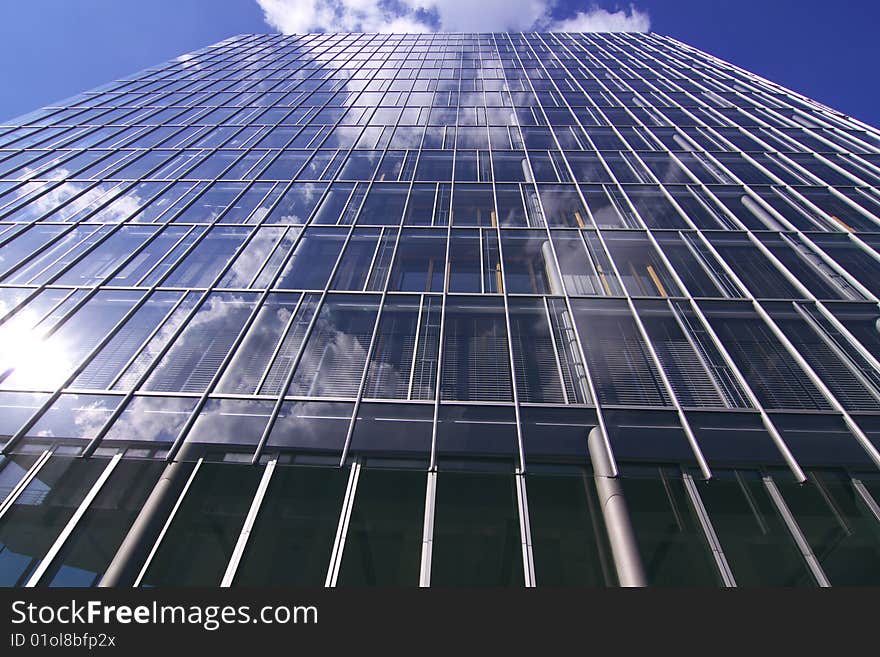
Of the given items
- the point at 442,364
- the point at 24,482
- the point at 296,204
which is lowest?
the point at 24,482

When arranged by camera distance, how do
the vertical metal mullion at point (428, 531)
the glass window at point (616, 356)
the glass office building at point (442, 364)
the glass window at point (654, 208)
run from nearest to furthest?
the vertical metal mullion at point (428, 531)
the glass office building at point (442, 364)
the glass window at point (616, 356)
the glass window at point (654, 208)

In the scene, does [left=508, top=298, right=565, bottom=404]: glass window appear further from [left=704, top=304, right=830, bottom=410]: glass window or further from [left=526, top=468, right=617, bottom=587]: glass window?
[left=704, top=304, right=830, bottom=410]: glass window

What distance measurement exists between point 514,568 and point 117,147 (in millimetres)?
24241

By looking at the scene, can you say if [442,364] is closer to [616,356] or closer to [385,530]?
[385,530]

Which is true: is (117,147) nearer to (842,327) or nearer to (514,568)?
(514,568)

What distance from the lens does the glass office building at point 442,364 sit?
22.7 feet

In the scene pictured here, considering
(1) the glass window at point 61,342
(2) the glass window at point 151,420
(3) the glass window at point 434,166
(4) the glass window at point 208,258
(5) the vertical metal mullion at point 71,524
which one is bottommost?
(5) the vertical metal mullion at point 71,524

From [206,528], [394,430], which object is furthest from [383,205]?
[206,528]

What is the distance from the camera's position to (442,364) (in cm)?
930

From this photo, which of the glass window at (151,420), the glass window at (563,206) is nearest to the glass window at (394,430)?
the glass window at (151,420)

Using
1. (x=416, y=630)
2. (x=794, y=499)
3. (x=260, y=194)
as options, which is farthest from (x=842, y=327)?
(x=260, y=194)

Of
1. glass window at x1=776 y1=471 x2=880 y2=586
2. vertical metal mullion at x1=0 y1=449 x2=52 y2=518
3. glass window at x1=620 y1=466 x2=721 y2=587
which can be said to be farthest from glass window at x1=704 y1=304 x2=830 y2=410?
vertical metal mullion at x1=0 y1=449 x2=52 y2=518

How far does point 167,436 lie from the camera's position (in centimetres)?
809

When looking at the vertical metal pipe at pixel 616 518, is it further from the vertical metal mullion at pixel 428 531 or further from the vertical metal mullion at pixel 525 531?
the vertical metal mullion at pixel 428 531
